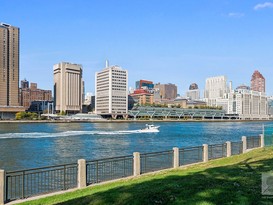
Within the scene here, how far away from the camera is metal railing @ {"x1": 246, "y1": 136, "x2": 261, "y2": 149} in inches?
1262

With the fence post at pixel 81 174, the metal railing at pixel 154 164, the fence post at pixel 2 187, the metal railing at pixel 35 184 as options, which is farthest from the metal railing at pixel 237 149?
the fence post at pixel 2 187

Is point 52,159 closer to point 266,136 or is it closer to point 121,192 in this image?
point 266,136

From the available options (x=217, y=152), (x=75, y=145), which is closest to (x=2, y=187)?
(x=217, y=152)

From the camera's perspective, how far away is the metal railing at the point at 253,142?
32062 mm

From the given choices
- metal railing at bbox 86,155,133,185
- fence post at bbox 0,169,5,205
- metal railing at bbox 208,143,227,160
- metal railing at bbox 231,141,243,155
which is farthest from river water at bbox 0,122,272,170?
fence post at bbox 0,169,5,205

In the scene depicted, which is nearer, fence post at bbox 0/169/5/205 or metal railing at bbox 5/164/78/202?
fence post at bbox 0/169/5/205

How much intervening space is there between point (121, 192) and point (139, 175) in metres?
7.82

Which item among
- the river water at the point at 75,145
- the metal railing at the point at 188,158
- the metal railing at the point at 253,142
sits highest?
the metal railing at the point at 253,142

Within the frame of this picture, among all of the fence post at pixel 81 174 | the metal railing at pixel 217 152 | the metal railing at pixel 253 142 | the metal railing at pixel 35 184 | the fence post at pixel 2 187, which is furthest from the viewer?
the metal railing at pixel 253 142

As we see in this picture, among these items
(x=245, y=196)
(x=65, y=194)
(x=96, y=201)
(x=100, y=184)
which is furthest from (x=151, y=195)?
(x=100, y=184)

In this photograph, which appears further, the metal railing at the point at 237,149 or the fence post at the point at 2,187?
the metal railing at the point at 237,149

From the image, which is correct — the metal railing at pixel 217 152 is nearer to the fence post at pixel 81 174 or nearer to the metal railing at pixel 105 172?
the metal railing at pixel 105 172

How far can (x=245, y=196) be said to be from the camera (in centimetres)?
908

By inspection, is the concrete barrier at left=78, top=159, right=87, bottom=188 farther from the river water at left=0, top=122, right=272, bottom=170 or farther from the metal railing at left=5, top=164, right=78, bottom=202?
the river water at left=0, top=122, right=272, bottom=170
